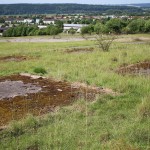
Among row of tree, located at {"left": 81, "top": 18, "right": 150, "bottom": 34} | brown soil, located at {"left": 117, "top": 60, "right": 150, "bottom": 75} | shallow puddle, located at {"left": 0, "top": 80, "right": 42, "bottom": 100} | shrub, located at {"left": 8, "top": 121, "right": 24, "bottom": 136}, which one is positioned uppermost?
shrub, located at {"left": 8, "top": 121, "right": 24, "bottom": 136}

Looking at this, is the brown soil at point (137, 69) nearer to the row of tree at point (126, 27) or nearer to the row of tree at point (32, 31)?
the row of tree at point (126, 27)

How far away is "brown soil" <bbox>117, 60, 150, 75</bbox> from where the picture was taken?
16.7 metres

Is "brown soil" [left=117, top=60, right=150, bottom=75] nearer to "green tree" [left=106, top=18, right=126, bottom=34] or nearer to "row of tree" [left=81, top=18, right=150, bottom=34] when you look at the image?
"row of tree" [left=81, top=18, right=150, bottom=34]

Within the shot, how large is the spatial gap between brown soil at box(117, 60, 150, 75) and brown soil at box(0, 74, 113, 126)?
364 centimetres

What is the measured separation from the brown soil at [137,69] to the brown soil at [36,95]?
3.64 meters

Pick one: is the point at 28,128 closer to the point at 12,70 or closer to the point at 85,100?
the point at 85,100

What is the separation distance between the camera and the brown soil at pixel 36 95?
33.9 feet

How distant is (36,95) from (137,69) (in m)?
6.98

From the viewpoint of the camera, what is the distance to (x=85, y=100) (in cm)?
1138

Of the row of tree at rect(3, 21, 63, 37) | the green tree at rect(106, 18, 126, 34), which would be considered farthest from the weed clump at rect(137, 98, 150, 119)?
the row of tree at rect(3, 21, 63, 37)

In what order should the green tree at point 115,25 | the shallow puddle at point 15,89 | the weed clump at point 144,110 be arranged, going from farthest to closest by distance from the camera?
1. the green tree at point 115,25
2. the shallow puddle at point 15,89
3. the weed clump at point 144,110

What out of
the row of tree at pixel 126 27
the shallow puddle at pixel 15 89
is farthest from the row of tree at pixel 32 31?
the shallow puddle at pixel 15 89

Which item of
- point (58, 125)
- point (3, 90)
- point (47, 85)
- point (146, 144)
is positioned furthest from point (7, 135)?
point (47, 85)

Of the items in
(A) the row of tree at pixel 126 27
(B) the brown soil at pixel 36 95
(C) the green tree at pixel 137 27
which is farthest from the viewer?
(C) the green tree at pixel 137 27
